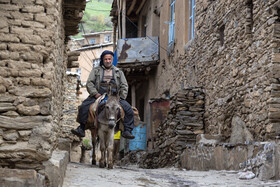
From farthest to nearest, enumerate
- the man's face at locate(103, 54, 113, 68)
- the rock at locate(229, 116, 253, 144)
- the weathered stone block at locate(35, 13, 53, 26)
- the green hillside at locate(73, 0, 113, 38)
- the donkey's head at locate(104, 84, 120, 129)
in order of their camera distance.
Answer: the green hillside at locate(73, 0, 113, 38) → the rock at locate(229, 116, 253, 144) → the man's face at locate(103, 54, 113, 68) → the donkey's head at locate(104, 84, 120, 129) → the weathered stone block at locate(35, 13, 53, 26)

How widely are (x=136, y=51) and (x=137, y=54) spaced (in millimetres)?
123

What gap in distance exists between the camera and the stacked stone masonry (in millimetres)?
11367

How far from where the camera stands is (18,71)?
4742 millimetres

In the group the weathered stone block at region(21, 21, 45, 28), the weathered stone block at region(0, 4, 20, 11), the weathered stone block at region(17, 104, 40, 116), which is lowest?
the weathered stone block at region(17, 104, 40, 116)

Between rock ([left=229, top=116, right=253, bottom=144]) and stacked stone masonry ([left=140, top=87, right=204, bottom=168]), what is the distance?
1.90 m

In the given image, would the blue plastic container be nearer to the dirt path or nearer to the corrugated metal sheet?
the corrugated metal sheet

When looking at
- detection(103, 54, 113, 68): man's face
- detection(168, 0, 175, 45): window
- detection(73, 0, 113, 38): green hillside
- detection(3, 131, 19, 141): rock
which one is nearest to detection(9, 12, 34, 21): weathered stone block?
detection(3, 131, 19, 141): rock

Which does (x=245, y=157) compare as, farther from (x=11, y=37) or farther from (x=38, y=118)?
(x=11, y=37)

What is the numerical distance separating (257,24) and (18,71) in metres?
5.14

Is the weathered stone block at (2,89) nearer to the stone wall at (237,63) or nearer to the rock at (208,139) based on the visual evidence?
the stone wall at (237,63)

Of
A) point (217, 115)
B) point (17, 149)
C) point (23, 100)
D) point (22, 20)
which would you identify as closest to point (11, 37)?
point (22, 20)

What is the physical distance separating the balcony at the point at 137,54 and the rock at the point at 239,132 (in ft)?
28.5

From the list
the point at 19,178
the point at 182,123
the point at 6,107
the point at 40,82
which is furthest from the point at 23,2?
the point at 182,123

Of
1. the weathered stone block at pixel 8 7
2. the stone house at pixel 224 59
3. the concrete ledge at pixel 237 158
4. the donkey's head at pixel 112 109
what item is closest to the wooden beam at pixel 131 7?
the stone house at pixel 224 59
